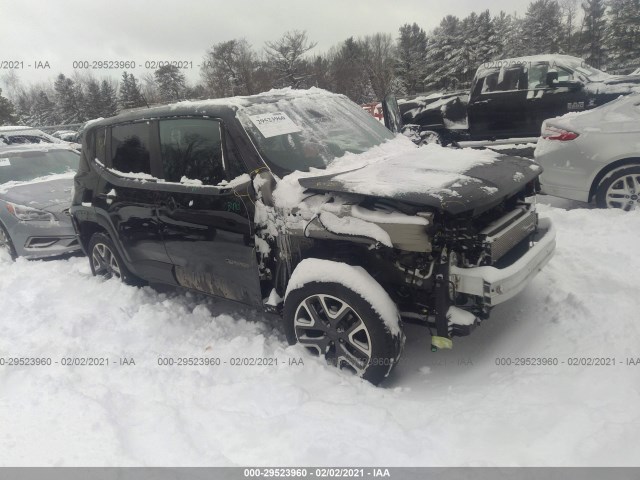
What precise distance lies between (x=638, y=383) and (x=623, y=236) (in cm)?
247

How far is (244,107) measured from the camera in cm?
371

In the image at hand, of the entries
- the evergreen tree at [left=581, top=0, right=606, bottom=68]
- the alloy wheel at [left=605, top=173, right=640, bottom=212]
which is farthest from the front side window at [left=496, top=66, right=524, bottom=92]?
the evergreen tree at [left=581, top=0, right=606, bottom=68]

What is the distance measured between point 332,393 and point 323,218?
3.73ft

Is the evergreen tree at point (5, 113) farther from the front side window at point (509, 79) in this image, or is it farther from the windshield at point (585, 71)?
the windshield at point (585, 71)

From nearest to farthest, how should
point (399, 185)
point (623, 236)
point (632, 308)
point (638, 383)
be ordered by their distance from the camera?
1. point (638, 383)
2. point (399, 185)
3. point (632, 308)
4. point (623, 236)

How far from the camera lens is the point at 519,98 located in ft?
32.8

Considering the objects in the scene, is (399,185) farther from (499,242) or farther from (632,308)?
(632,308)

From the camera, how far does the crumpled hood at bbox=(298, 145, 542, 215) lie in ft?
8.94

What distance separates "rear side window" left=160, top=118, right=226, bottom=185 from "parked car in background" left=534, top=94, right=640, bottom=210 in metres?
4.47

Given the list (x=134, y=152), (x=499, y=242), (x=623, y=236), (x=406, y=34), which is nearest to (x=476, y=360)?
(x=499, y=242)

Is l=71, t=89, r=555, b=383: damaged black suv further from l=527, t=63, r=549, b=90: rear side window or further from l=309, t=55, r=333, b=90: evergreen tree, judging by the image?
l=309, t=55, r=333, b=90: evergreen tree

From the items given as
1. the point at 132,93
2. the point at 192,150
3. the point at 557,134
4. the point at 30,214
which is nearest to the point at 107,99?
the point at 132,93

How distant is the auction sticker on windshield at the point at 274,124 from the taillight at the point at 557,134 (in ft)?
13.0

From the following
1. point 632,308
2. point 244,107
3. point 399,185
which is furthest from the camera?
point 244,107
